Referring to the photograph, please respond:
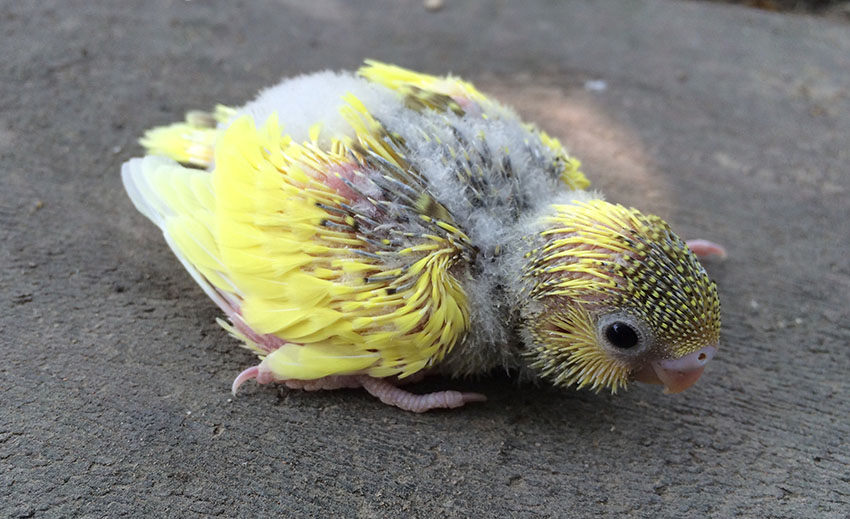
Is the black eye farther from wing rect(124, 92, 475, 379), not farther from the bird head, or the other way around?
wing rect(124, 92, 475, 379)

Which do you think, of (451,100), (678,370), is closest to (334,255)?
(451,100)

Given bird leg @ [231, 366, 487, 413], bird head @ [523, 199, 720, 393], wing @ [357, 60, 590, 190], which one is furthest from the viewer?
wing @ [357, 60, 590, 190]

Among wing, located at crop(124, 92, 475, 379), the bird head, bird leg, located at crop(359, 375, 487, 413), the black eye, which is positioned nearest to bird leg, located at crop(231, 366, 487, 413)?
bird leg, located at crop(359, 375, 487, 413)

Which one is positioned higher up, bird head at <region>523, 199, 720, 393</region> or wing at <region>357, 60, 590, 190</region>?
wing at <region>357, 60, 590, 190</region>

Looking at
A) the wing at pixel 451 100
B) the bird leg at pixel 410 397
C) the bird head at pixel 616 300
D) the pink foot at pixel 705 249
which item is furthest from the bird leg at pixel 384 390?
the pink foot at pixel 705 249

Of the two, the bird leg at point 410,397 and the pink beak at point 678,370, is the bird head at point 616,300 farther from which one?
the bird leg at point 410,397

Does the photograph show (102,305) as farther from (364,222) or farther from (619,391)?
(619,391)

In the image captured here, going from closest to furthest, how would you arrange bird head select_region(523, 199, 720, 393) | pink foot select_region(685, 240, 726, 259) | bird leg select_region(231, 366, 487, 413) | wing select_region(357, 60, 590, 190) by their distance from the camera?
bird head select_region(523, 199, 720, 393), bird leg select_region(231, 366, 487, 413), wing select_region(357, 60, 590, 190), pink foot select_region(685, 240, 726, 259)

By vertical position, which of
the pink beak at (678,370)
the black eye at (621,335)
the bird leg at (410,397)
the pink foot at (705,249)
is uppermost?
the black eye at (621,335)
